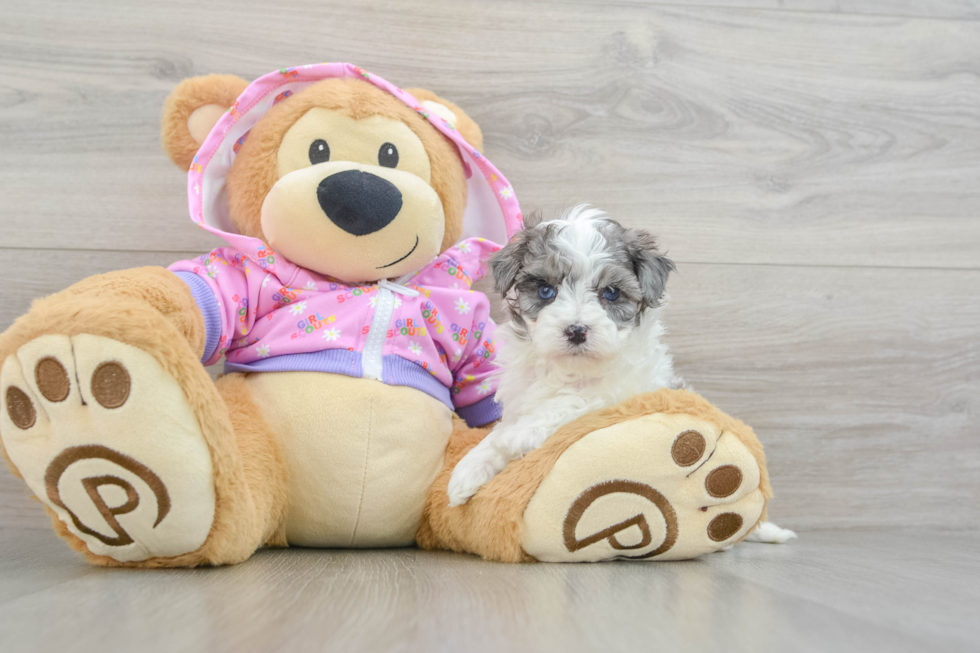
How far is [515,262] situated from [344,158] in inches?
18.1

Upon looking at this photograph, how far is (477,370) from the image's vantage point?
5.78ft

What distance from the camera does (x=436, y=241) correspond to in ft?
5.35

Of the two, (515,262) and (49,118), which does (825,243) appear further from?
(49,118)

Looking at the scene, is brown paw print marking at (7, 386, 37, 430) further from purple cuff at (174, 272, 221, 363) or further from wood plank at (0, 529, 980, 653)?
purple cuff at (174, 272, 221, 363)

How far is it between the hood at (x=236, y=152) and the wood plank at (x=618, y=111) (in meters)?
0.24

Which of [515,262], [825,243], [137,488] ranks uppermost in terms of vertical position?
[825,243]

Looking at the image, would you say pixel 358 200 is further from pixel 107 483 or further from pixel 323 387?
pixel 107 483

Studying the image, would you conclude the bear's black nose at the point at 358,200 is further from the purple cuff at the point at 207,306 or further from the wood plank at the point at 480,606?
the wood plank at the point at 480,606

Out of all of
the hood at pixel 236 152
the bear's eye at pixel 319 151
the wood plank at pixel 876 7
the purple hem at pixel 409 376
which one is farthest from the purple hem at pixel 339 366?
the wood plank at pixel 876 7

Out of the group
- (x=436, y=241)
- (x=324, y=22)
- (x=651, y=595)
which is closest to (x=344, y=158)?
(x=436, y=241)

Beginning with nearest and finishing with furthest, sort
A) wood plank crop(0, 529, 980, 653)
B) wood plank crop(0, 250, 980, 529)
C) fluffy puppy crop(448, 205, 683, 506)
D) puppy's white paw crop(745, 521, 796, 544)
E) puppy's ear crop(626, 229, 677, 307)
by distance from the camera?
wood plank crop(0, 529, 980, 653), fluffy puppy crop(448, 205, 683, 506), puppy's ear crop(626, 229, 677, 307), puppy's white paw crop(745, 521, 796, 544), wood plank crop(0, 250, 980, 529)

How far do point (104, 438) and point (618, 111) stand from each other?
1600mm

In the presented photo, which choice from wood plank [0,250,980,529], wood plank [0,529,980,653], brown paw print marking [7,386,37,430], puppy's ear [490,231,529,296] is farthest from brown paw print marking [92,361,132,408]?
wood plank [0,250,980,529]

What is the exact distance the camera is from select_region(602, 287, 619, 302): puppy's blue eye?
4.87 feet
